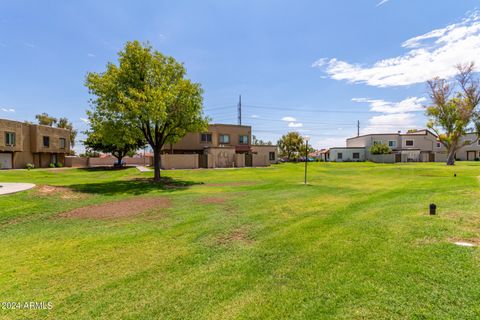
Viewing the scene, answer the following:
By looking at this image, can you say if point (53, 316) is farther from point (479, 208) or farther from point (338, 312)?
point (479, 208)

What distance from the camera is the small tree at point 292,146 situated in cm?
5775

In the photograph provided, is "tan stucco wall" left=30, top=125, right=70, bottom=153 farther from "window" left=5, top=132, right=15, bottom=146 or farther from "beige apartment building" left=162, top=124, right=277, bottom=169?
"beige apartment building" left=162, top=124, right=277, bottom=169

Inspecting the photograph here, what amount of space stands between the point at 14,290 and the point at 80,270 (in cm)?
95

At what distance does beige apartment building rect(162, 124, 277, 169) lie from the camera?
3753 centimetres

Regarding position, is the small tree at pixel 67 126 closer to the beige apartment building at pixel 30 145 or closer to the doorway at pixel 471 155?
the beige apartment building at pixel 30 145

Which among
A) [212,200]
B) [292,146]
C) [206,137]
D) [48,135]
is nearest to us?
[212,200]

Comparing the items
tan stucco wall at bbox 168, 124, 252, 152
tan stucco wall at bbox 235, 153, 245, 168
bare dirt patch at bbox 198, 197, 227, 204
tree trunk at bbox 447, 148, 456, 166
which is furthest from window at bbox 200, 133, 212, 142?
tree trunk at bbox 447, 148, 456, 166

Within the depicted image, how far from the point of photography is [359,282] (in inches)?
162

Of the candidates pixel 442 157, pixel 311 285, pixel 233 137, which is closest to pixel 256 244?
pixel 311 285

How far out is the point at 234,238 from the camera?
6617 mm

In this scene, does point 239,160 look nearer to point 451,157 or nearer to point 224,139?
point 224,139

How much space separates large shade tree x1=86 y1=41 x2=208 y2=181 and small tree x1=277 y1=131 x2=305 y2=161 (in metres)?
38.5

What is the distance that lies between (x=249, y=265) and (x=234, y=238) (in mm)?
1679

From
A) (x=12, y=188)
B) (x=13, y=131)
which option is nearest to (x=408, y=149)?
(x=12, y=188)
